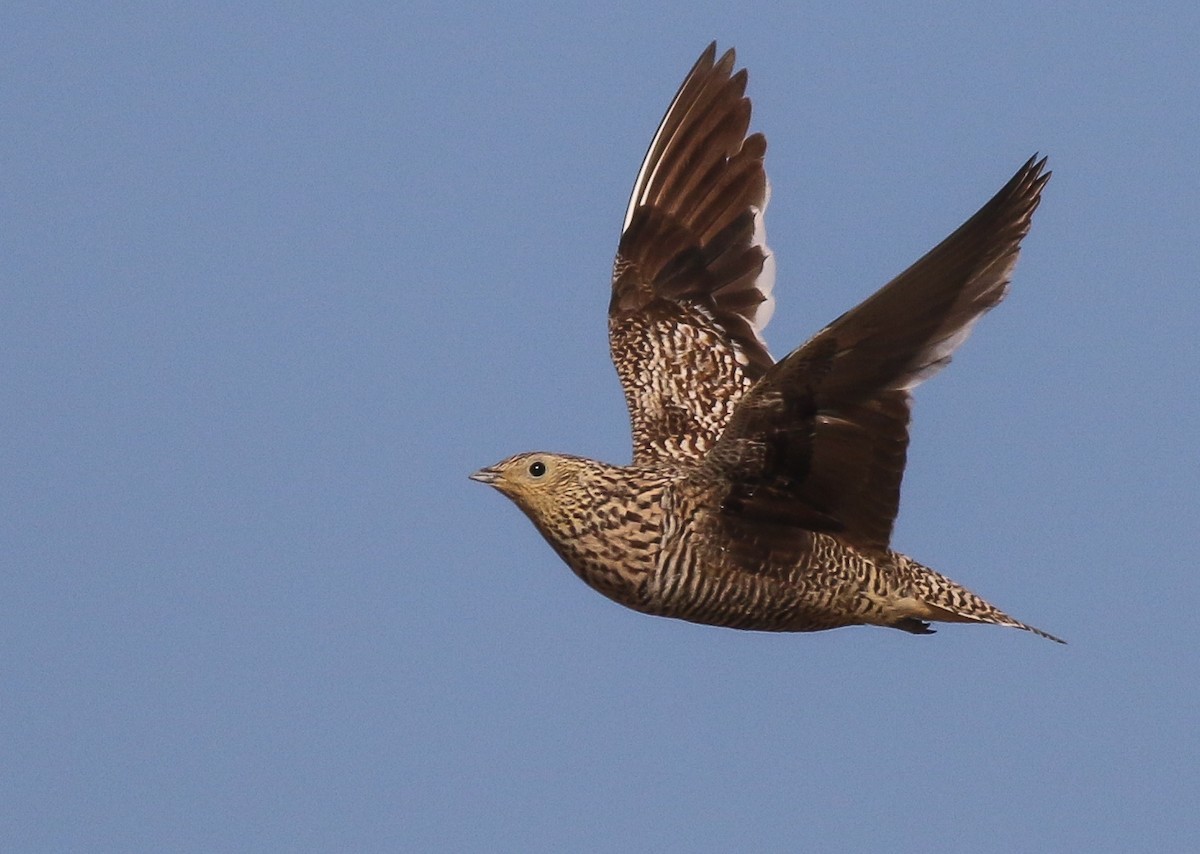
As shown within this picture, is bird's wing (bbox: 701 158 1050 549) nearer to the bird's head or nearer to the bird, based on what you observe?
the bird

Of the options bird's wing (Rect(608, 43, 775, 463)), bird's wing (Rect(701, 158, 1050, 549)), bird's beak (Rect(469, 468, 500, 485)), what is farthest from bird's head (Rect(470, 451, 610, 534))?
bird's wing (Rect(608, 43, 775, 463))

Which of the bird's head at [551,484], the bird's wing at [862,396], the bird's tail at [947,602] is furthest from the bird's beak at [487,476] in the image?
the bird's tail at [947,602]

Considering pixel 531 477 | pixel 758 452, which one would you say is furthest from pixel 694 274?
pixel 758 452

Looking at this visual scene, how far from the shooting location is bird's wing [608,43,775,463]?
1274 cm

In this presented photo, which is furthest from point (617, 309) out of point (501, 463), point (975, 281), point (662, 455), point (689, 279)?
point (975, 281)

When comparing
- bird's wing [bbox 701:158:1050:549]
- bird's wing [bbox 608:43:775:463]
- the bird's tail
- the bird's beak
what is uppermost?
bird's wing [bbox 608:43:775:463]

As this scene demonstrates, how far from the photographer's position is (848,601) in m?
11.2

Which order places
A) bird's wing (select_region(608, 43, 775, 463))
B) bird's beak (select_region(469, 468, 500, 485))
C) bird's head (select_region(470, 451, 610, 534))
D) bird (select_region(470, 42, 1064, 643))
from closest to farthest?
bird (select_region(470, 42, 1064, 643)) → bird's head (select_region(470, 451, 610, 534)) → bird's beak (select_region(469, 468, 500, 485)) → bird's wing (select_region(608, 43, 775, 463))

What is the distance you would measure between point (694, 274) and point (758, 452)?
2.86m

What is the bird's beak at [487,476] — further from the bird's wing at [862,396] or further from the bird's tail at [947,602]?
the bird's tail at [947,602]

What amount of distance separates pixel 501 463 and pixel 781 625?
1.75 metres

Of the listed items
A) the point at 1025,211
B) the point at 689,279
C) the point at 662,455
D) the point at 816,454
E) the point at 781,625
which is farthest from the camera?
the point at 689,279

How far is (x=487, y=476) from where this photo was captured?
37.1 ft

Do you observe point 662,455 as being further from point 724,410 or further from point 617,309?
point 617,309
